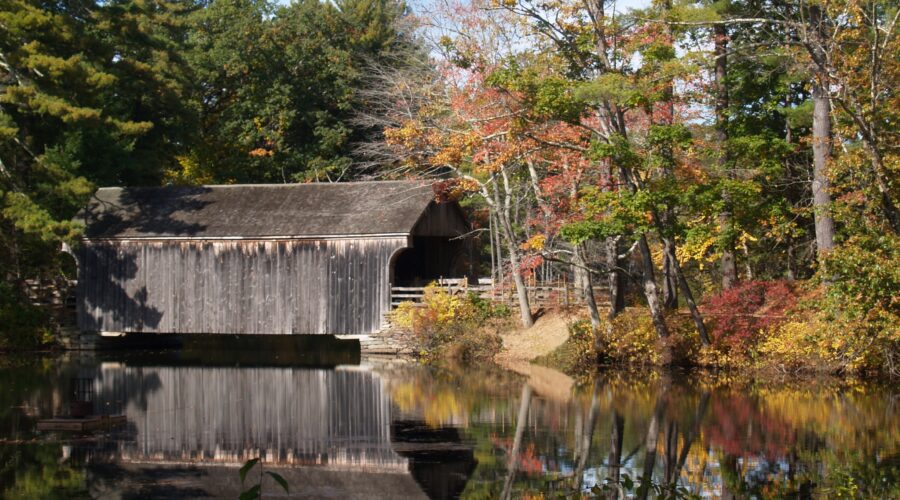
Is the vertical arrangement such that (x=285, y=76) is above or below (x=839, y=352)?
above

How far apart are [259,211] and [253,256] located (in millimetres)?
1599

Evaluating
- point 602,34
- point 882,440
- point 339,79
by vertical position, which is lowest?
point 882,440

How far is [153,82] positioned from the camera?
38.8 metres

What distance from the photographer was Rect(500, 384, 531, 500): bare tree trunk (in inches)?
566

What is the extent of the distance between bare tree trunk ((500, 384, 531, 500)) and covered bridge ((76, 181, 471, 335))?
34.2ft

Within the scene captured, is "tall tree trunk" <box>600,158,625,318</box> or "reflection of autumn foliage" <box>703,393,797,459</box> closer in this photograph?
"reflection of autumn foliage" <box>703,393,797,459</box>

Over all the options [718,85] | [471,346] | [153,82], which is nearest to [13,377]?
[471,346]

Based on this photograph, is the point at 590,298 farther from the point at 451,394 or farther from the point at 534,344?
the point at 451,394

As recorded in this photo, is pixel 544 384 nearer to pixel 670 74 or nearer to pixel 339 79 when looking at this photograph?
pixel 670 74

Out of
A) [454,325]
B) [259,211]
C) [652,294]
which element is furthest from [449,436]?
[259,211]

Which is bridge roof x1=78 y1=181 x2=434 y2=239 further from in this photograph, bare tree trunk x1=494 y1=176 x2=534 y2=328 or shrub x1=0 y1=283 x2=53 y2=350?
bare tree trunk x1=494 y1=176 x2=534 y2=328

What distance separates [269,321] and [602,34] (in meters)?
14.6

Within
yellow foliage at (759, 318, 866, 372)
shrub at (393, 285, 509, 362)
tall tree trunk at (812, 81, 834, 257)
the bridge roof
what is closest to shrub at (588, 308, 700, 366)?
yellow foliage at (759, 318, 866, 372)

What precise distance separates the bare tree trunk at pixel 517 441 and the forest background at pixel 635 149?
487cm
